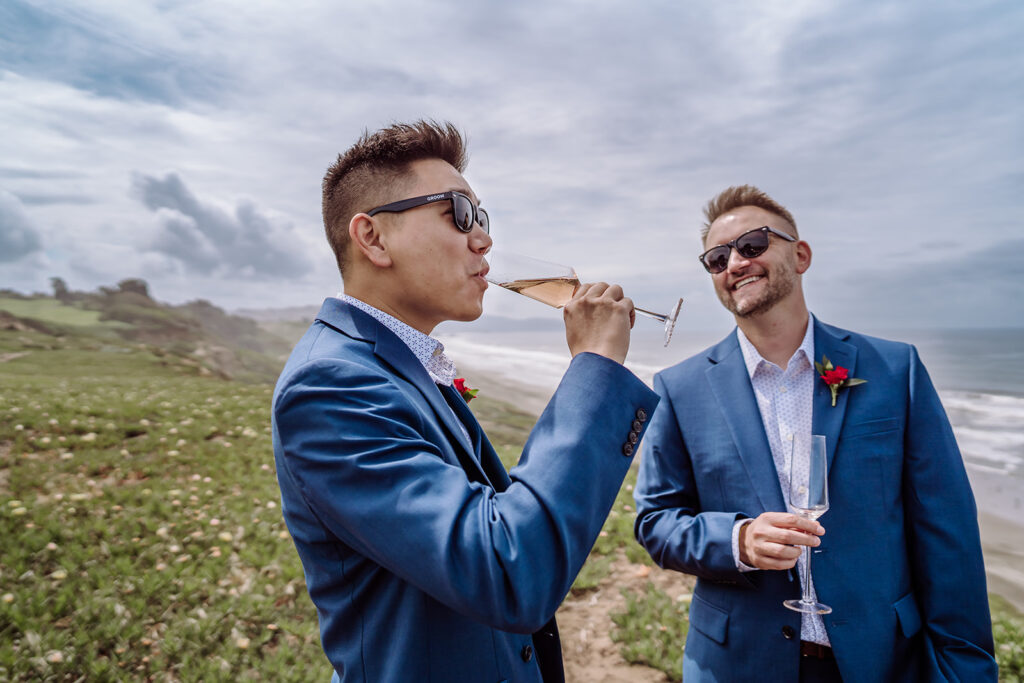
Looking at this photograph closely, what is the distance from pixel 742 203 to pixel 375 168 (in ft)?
8.06

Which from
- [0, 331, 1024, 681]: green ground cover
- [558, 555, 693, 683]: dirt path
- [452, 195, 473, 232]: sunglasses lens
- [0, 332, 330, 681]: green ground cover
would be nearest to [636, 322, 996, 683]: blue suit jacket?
[452, 195, 473, 232]: sunglasses lens

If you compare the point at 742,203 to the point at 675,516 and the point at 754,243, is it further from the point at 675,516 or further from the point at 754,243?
the point at 675,516

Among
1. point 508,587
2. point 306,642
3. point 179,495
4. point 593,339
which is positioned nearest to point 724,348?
point 593,339

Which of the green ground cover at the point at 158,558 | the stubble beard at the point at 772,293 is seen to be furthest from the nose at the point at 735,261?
the green ground cover at the point at 158,558

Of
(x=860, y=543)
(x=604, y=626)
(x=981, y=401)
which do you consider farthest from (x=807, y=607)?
(x=981, y=401)

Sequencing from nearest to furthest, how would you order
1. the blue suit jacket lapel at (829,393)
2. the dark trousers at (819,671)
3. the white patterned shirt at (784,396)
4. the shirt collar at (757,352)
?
1. the dark trousers at (819,671)
2. the blue suit jacket lapel at (829,393)
3. the white patterned shirt at (784,396)
4. the shirt collar at (757,352)

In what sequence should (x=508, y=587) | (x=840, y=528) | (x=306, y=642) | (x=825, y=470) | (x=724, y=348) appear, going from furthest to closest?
(x=306, y=642) < (x=724, y=348) < (x=840, y=528) < (x=825, y=470) < (x=508, y=587)

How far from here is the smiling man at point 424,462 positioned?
58.3 inches

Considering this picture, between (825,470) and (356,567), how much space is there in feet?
6.60

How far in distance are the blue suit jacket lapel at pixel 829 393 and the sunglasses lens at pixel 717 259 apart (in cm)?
63

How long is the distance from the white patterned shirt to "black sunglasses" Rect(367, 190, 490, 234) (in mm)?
2005

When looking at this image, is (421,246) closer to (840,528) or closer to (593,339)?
(593,339)

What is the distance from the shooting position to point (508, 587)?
1.47 metres

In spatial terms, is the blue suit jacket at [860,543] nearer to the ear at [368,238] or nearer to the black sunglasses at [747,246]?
the black sunglasses at [747,246]
